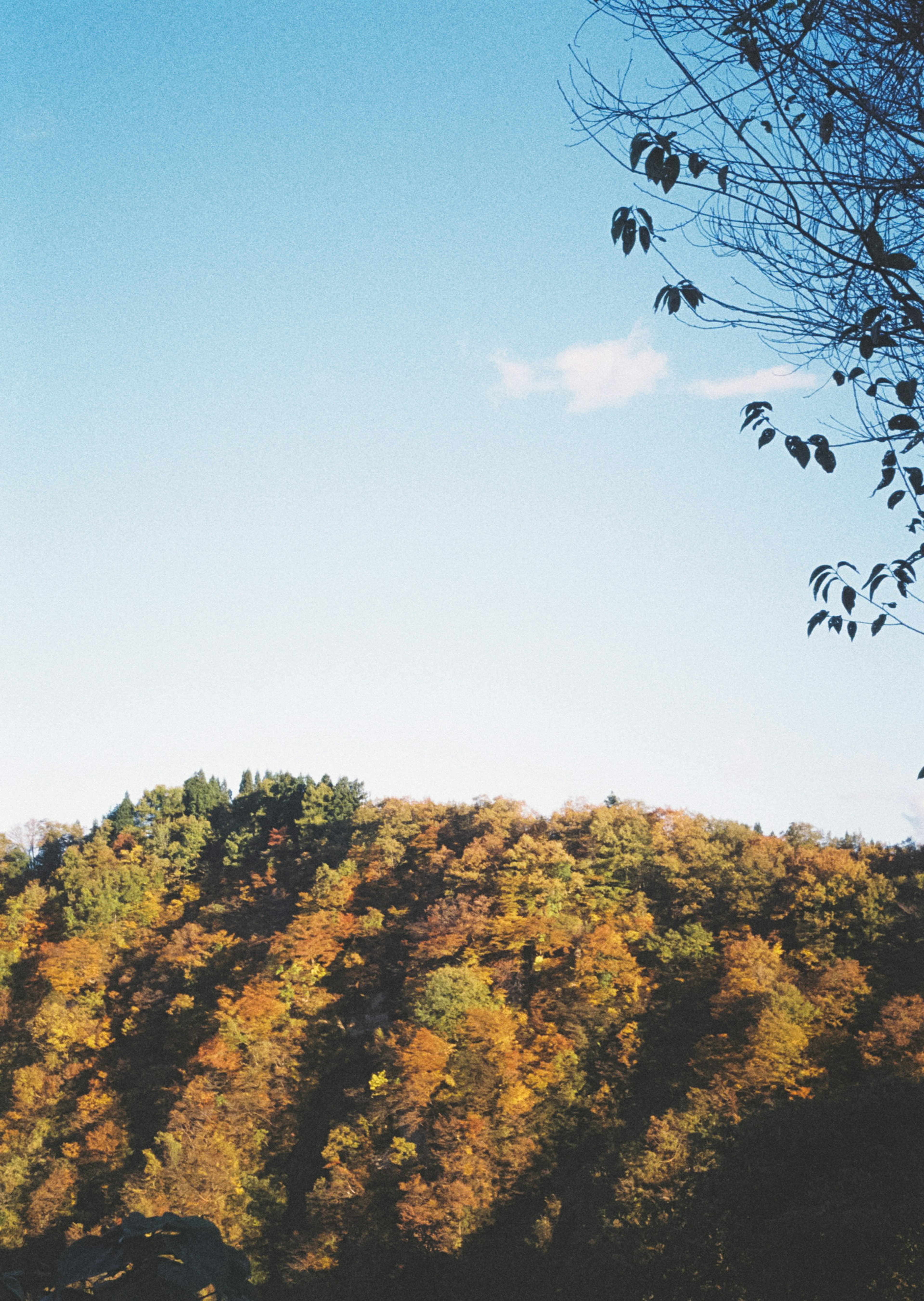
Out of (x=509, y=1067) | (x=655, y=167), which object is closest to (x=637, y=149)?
(x=655, y=167)

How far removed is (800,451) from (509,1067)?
107 ft

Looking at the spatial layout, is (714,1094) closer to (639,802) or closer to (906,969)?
(906,969)

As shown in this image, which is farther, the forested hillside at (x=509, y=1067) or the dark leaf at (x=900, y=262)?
the forested hillside at (x=509, y=1067)

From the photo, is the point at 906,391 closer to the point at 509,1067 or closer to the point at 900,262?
the point at 900,262

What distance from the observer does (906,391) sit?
4.42 metres

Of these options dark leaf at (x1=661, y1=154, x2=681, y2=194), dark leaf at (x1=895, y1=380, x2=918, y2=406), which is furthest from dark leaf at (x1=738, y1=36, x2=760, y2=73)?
dark leaf at (x1=895, y1=380, x2=918, y2=406)

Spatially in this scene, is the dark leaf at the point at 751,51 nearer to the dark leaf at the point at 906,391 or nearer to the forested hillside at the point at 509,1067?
the dark leaf at the point at 906,391

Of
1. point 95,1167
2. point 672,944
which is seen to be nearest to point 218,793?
point 95,1167

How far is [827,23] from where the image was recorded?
454 centimetres

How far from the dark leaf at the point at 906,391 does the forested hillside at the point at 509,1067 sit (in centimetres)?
2110

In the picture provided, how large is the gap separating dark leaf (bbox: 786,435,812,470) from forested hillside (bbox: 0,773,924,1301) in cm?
2095

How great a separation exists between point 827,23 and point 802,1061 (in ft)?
103

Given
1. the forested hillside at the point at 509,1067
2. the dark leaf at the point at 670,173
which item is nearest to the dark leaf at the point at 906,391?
the dark leaf at the point at 670,173

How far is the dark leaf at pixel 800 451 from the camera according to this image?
461 centimetres
